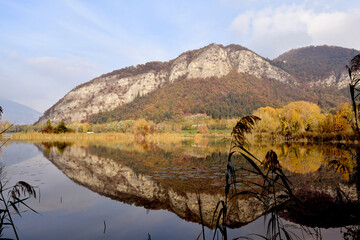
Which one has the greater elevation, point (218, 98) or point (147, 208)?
point (218, 98)

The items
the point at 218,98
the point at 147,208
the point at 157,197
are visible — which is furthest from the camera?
the point at 218,98

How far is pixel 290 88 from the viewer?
595 ft

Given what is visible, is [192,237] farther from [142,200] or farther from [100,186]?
[100,186]

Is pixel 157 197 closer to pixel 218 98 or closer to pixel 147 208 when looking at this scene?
pixel 147 208

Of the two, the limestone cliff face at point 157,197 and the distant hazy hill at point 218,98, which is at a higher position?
the distant hazy hill at point 218,98

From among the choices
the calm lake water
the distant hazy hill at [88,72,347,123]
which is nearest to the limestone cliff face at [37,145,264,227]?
the calm lake water

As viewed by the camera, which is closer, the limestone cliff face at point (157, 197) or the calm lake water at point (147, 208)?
the calm lake water at point (147, 208)

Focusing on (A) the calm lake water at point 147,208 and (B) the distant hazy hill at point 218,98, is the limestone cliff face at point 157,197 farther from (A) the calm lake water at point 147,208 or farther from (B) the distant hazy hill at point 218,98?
(B) the distant hazy hill at point 218,98

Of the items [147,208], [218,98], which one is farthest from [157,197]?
[218,98]

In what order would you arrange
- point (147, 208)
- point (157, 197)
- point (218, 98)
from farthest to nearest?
point (218, 98) → point (157, 197) → point (147, 208)

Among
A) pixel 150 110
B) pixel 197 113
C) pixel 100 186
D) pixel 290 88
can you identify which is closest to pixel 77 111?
pixel 150 110

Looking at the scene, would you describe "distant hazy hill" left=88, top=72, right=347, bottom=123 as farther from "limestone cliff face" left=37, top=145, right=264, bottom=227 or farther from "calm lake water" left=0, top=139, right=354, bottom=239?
"limestone cliff face" left=37, top=145, right=264, bottom=227

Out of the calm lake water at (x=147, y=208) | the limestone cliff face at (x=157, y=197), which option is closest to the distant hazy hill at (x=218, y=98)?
the calm lake water at (x=147, y=208)

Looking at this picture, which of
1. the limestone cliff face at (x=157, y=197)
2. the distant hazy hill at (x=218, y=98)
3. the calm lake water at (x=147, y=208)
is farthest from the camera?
the distant hazy hill at (x=218, y=98)
